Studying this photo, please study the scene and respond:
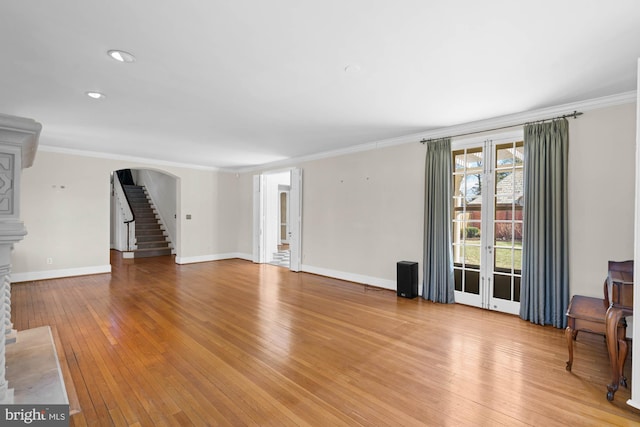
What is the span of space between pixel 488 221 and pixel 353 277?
2708mm

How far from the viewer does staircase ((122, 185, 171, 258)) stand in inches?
367

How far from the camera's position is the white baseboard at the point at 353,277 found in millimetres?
5438

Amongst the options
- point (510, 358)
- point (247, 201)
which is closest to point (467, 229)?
point (510, 358)

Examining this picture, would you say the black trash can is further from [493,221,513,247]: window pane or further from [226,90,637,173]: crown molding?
[226,90,637,173]: crown molding

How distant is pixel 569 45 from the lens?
236cm

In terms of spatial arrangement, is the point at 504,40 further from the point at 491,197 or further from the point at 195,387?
the point at 195,387

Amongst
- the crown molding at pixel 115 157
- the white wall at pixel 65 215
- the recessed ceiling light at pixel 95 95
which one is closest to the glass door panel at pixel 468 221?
the recessed ceiling light at pixel 95 95

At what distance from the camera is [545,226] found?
3.73m

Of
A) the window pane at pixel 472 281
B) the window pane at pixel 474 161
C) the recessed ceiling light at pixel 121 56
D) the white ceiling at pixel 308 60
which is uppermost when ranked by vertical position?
the white ceiling at pixel 308 60

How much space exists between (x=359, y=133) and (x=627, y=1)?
3409 mm

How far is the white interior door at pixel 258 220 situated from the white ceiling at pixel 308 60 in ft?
12.3

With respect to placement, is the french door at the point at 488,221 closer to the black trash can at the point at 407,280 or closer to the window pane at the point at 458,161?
the window pane at the point at 458,161

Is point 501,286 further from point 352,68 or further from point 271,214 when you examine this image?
point 271,214
